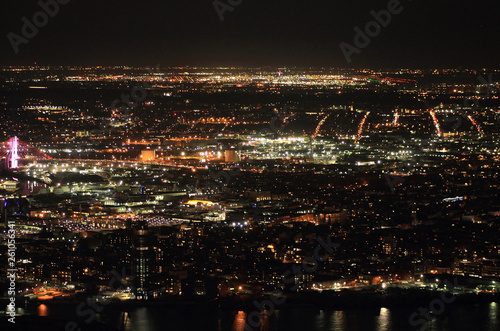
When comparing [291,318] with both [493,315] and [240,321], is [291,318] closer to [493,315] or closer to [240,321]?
[240,321]

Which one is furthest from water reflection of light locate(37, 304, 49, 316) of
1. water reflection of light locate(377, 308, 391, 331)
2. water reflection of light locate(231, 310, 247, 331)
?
water reflection of light locate(377, 308, 391, 331)

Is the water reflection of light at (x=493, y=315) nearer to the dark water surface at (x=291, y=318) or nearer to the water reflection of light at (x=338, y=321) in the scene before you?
the dark water surface at (x=291, y=318)

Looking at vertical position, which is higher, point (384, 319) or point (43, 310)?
point (43, 310)

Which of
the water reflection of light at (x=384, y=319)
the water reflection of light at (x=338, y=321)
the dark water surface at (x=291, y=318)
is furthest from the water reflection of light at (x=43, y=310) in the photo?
the water reflection of light at (x=384, y=319)

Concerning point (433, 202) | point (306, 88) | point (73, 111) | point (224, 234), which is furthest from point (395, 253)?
point (306, 88)

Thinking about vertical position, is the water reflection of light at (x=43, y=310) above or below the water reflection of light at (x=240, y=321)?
above

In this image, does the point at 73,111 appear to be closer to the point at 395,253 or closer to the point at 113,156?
the point at 113,156

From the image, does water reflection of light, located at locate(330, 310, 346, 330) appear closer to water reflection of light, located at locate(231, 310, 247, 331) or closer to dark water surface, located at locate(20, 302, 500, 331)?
dark water surface, located at locate(20, 302, 500, 331)

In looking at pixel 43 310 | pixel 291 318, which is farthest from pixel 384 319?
pixel 43 310
